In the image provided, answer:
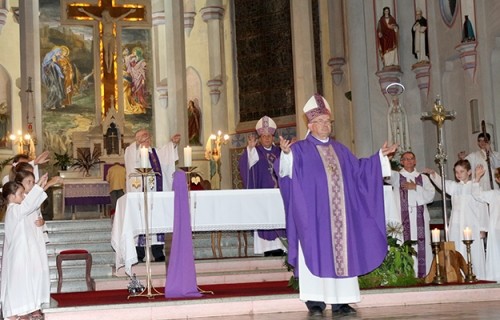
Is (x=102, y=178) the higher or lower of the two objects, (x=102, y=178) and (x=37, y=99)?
the lower

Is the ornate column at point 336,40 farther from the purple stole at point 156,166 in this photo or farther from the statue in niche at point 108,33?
the purple stole at point 156,166

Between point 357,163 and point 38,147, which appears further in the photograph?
point 38,147

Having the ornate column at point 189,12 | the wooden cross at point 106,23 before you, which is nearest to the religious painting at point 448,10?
the wooden cross at point 106,23

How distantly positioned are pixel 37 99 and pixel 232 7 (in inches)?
293

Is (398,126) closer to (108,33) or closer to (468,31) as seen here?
(468,31)

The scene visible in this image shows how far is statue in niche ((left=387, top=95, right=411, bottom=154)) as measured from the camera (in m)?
17.0

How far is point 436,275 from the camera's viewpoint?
10445mm

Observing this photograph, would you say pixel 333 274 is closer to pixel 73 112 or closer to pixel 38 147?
pixel 38 147

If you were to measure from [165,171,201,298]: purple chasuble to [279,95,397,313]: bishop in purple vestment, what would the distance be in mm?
1186

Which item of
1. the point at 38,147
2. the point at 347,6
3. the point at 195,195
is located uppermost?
Result: the point at 347,6

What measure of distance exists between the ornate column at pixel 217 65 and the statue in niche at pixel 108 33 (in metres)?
3.44

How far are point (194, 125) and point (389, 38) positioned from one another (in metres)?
8.62

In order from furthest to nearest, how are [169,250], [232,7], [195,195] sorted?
[232,7] < [195,195] < [169,250]

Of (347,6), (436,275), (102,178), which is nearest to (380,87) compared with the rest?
(347,6)
